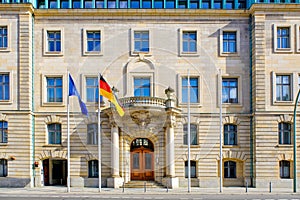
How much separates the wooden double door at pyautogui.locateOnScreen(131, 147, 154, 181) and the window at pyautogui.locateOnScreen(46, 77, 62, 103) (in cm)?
886

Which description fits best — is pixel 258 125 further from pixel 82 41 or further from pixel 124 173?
pixel 82 41

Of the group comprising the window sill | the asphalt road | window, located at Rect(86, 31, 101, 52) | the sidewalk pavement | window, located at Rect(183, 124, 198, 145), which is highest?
window, located at Rect(86, 31, 101, 52)

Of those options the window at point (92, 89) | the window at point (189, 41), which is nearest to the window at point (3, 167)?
the window at point (92, 89)

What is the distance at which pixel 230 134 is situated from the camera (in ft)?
128

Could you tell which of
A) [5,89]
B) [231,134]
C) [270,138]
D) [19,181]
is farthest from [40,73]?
[270,138]

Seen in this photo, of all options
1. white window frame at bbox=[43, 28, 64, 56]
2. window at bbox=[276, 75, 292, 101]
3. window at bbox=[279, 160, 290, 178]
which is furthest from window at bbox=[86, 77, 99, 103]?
window at bbox=[279, 160, 290, 178]

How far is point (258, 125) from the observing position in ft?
123

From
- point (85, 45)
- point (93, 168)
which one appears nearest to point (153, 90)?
point (85, 45)

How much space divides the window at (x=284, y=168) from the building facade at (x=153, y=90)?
0.09m

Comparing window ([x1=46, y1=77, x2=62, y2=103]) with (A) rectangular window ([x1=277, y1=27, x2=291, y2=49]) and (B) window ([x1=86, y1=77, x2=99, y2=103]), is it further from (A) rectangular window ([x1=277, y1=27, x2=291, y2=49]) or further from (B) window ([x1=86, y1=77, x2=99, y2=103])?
(A) rectangular window ([x1=277, y1=27, x2=291, y2=49])

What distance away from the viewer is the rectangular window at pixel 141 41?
39.3m

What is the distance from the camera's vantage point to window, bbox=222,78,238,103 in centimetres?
3919

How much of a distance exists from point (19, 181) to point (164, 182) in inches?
515

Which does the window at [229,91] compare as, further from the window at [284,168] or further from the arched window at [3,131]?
the arched window at [3,131]
